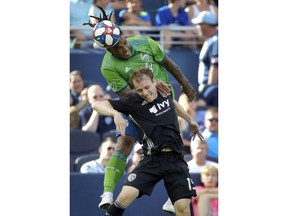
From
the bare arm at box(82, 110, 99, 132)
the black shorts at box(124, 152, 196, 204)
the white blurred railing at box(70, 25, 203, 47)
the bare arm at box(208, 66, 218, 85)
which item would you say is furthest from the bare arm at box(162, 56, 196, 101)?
the white blurred railing at box(70, 25, 203, 47)

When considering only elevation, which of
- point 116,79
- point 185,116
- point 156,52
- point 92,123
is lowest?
point 92,123

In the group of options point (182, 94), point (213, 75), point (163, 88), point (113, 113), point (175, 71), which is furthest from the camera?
point (213, 75)

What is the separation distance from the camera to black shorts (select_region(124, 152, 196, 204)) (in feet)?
39.1

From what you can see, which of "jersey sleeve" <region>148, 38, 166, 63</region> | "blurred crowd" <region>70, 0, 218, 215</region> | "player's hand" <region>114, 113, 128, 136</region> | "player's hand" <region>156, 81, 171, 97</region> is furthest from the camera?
"blurred crowd" <region>70, 0, 218, 215</region>

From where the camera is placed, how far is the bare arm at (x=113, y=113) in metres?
11.3

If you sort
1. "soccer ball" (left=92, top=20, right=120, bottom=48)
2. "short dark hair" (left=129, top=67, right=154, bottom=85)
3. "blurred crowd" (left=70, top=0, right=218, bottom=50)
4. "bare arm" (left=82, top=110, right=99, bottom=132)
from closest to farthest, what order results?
1. "short dark hair" (left=129, top=67, right=154, bottom=85)
2. "soccer ball" (left=92, top=20, right=120, bottom=48)
3. "bare arm" (left=82, top=110, right=99, bottom=132)
4. "blurred crowd" (left=70, top=0, right=218, bottom=50)

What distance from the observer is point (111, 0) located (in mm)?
17703

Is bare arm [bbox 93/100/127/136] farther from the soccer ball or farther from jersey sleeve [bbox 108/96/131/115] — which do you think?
the soccer ball

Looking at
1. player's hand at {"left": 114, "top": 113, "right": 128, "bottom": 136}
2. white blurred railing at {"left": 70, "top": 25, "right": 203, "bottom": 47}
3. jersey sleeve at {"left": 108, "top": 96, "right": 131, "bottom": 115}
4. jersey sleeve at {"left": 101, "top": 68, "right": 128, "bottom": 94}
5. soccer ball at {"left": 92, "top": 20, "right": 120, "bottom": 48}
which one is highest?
soccer ball at {"left": 92, "top": 20, "right": 120, "bottom": 48}

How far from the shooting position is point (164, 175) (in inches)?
471

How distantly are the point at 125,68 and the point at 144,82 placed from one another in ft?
2.11

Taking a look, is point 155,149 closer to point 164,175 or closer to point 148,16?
point 164,175

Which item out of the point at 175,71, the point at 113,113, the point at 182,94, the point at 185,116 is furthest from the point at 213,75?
the point at 113,113
